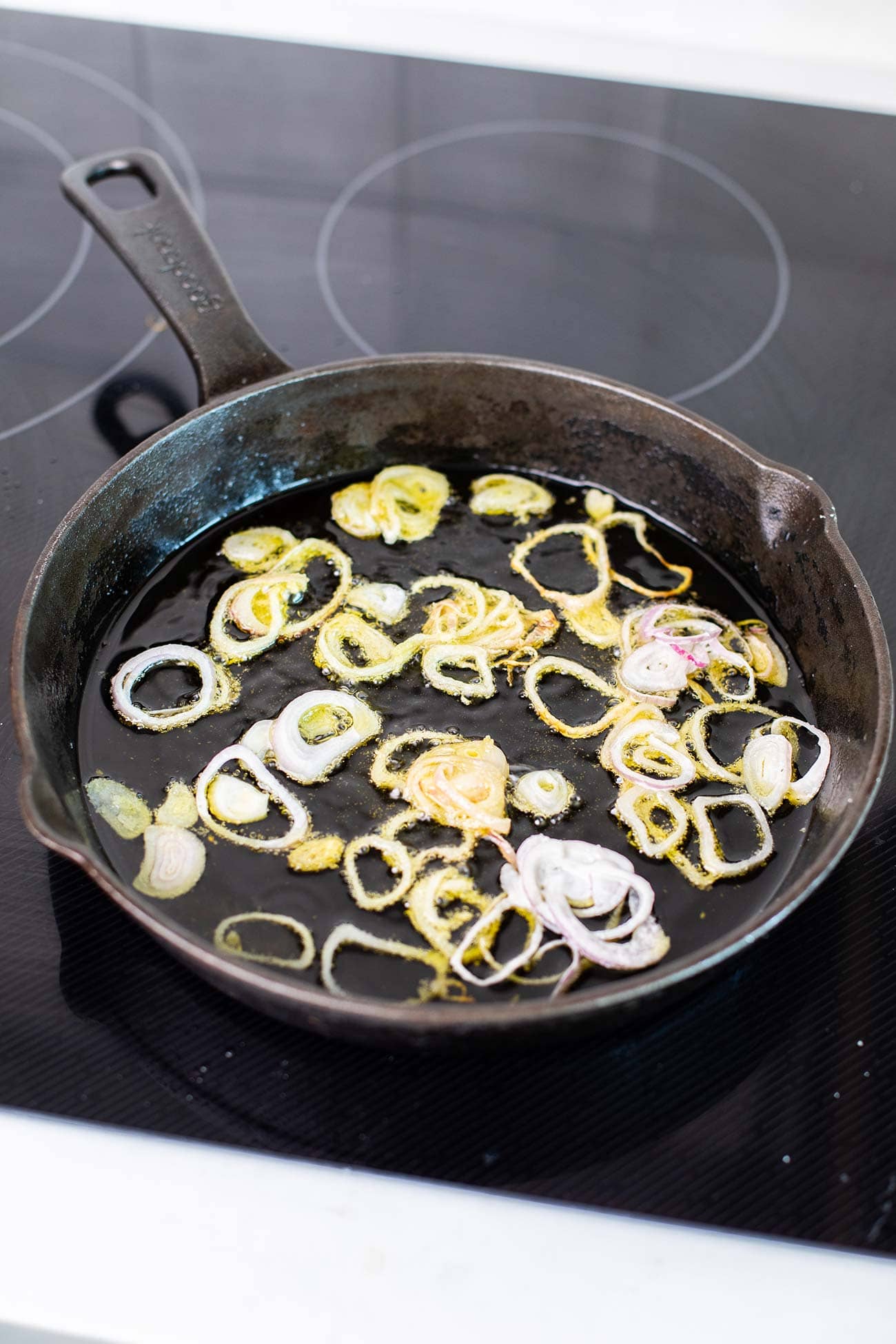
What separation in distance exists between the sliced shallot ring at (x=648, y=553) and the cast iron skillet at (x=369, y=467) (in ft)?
0.09

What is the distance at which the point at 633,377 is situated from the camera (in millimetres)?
1474

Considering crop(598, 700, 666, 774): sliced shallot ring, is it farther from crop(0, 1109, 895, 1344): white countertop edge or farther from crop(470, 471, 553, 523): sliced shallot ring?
crop(0, 1109, 895, 1344): white countertop edge

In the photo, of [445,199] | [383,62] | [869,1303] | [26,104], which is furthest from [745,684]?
[26,104]

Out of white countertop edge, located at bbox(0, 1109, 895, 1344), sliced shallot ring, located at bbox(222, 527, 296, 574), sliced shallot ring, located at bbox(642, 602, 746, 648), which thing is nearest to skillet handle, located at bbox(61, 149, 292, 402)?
sliced shallot ring, located at bbox(222, 527, 296, 574)

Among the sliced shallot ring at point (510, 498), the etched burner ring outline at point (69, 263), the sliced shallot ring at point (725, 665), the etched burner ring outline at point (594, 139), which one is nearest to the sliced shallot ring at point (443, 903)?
the sliced shallot ring at point (725, 665)

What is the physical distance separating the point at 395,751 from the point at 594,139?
115 cm

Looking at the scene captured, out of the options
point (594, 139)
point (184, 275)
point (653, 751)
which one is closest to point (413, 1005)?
point (653, 751)

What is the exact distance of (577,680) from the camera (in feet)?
3.88

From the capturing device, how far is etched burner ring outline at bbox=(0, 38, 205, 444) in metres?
1.41

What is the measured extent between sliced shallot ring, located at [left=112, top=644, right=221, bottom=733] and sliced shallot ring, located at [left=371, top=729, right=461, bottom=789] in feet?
0.56

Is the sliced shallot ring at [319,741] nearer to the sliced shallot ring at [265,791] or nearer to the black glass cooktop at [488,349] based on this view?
the sliced shallot ring at [265,791]

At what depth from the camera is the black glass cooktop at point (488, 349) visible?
0.87 meters

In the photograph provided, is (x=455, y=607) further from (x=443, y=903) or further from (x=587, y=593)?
(x=443, y=903)

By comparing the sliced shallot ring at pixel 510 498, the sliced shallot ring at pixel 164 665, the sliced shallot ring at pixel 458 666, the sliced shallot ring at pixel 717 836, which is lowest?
the sliced shallot ring at pixel 717 836
